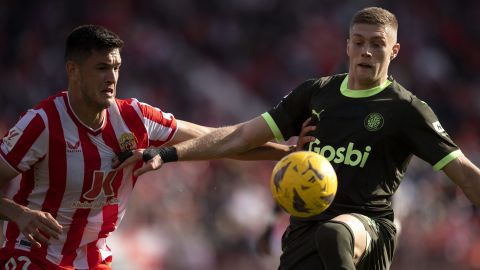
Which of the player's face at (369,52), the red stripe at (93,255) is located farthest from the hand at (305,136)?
the red stripe at (93,255)

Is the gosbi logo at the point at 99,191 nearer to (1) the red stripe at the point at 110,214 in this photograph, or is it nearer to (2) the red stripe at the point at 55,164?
(1) the red stripe at the point at 110,214

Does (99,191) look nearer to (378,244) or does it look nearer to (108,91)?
(108,91)

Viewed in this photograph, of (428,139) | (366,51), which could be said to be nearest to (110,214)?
(366,51)

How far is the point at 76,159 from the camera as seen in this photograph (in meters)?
6.43

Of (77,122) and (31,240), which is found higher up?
(77,122)

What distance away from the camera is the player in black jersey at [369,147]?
20.4ft

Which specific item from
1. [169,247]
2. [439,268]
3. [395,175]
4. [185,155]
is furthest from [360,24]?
[439,268]

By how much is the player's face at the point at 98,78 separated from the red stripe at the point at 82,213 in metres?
0.25

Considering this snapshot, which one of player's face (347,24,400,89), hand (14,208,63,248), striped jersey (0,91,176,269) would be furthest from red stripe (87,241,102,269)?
player's face (347,24,400,89)

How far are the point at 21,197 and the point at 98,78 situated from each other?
3.06 ft

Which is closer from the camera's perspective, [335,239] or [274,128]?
[335,239]

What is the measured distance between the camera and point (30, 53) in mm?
14742

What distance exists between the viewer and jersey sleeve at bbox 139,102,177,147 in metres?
6.78

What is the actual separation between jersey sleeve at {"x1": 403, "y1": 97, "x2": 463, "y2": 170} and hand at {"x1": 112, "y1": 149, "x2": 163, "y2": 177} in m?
1.63
